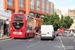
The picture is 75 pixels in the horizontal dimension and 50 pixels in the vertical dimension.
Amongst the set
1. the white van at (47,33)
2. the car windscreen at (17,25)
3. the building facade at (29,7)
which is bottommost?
the white van at (47,33)

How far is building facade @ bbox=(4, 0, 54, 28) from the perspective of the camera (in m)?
A: 54.2

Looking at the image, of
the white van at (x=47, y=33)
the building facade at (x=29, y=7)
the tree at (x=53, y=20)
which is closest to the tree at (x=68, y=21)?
the building facade at (x=29, y=7)

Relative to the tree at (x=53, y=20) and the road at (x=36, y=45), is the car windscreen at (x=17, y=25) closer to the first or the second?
the road at (x=36, y=45)

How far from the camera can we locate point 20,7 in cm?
5694

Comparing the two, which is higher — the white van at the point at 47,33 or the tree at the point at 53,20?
the tree at the point at 53,20

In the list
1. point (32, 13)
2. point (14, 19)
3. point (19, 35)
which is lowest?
point (19, 35)

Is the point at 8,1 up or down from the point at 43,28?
up

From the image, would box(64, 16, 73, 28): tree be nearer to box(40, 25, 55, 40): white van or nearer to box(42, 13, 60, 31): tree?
box(42, 13, 60, 31): tree

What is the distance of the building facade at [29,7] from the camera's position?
54200 mm

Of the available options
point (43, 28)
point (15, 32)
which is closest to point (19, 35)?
point (15, 32)

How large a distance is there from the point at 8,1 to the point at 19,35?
33.0m

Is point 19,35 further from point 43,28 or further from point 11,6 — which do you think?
point 11,6

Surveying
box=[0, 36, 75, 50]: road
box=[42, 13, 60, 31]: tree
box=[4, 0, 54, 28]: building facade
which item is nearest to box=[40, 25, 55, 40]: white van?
box=[0, 36, 75, 50]: road

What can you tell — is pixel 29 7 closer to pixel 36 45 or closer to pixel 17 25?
pixel 17 25
